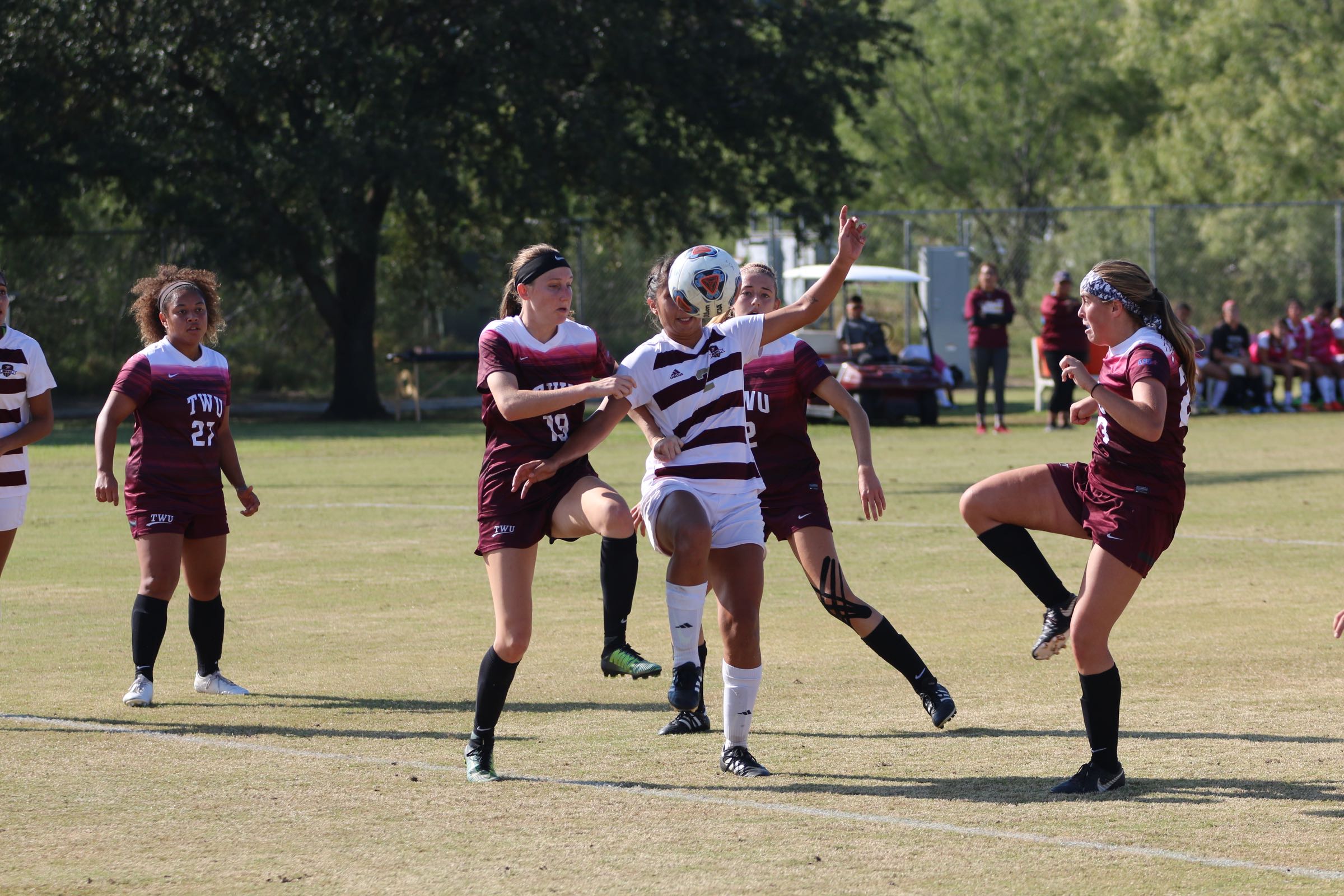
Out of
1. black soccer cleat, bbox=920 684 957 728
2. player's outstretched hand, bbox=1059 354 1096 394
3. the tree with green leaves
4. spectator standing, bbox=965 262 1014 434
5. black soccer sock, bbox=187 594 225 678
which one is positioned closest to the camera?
player's outstretched hand, bbox=1059 354 1096 394

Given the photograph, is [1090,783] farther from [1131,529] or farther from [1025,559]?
[1025,559]

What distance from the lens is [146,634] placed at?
25.1ft

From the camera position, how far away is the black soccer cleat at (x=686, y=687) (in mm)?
6512

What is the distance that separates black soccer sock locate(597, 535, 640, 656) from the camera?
695cm

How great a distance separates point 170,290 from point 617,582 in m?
2.50

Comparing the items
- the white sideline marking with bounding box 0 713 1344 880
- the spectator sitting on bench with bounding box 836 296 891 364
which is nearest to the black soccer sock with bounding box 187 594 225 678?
the white sideline marking with bounding box 0 713 1344 880

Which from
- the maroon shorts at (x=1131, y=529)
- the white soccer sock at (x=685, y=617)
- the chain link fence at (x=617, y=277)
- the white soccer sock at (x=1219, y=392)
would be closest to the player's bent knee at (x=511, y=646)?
the white soccer sock at (x=685, y=617)

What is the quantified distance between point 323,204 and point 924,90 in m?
35.6

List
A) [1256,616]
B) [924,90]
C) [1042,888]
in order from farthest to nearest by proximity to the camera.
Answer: [924,90] → [1256,616] → [1042,888]

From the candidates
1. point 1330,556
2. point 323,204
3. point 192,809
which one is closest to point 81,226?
point 323,204

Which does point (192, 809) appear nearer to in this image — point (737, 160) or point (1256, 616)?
point (1256, 616)

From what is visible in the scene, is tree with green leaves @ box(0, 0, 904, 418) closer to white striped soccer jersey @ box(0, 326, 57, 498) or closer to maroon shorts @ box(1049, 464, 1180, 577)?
white striped soccer jersey @ box(0, 326, 57, 498)

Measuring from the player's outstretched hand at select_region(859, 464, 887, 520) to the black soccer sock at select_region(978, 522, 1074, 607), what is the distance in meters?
0.44

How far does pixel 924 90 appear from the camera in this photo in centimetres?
5900
